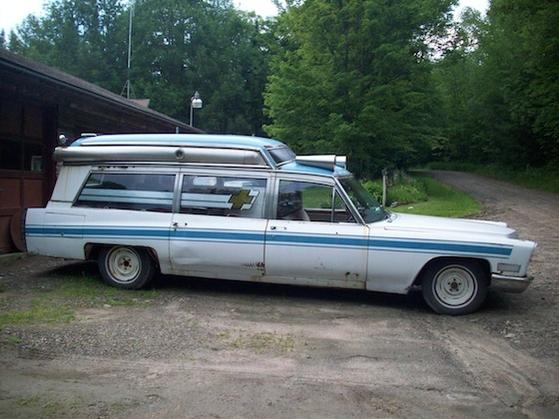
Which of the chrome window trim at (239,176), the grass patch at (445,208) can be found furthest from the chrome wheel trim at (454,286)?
the grass patch at (445,208)

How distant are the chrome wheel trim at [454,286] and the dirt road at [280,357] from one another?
0.23 metres

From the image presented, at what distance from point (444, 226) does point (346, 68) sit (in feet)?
56.5

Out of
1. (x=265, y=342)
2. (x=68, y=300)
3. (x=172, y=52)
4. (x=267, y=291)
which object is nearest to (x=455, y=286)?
(x=267, y=291)

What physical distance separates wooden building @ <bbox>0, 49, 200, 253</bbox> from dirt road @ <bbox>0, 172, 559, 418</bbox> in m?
2.64

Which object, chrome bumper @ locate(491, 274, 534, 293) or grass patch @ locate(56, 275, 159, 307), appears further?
grass patch @ locate(56, 275, 159, 307)

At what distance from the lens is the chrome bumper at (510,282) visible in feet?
20.9

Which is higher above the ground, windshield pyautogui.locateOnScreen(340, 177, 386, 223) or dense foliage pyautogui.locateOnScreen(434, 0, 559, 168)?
dense foliage pyautogui.locateOnScreen(434, 0, 559, 168)

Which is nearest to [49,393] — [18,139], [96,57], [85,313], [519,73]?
[85,313]

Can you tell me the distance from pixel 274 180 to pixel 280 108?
55.1 feet

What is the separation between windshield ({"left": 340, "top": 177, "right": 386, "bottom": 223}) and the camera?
276 inches

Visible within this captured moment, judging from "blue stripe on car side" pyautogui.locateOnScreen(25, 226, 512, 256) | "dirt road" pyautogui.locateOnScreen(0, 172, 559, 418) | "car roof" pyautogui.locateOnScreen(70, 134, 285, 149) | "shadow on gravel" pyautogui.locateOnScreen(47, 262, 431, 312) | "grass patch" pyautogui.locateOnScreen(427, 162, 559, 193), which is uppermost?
"grass patch" pyautogui.locateOnScreen(427, 162, 559, 193)

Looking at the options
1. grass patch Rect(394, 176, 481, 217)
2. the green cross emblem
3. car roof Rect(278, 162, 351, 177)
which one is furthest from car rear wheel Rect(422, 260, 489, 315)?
grass patch Rect(394, 176, 481, 217)

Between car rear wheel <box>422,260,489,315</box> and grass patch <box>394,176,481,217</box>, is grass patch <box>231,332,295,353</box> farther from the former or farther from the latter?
grass patch <box>394,176,481,217</box>

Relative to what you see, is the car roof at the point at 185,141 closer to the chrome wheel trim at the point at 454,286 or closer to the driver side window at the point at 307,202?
the driver side window at the point at 307,202
